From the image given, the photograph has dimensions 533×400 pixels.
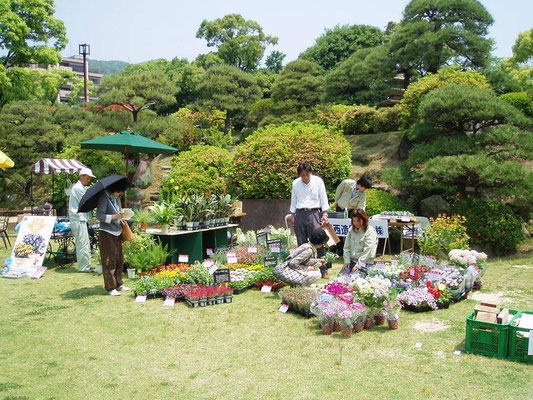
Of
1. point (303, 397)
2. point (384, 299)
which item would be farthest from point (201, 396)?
point (384, 299)

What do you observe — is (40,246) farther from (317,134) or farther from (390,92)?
(390,92)

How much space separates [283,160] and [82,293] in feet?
17.8

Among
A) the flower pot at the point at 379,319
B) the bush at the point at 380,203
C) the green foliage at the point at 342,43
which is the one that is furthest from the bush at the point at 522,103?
the green foliage at the point at 342,43

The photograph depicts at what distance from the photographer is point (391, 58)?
15.1m

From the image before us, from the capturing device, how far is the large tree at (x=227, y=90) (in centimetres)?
2333

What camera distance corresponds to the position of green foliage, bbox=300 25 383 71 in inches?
1110

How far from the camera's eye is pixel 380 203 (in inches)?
381

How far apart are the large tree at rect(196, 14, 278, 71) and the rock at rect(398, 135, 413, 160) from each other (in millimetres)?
22032

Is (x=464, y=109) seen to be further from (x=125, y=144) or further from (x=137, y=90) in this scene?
(x=137, y=90)

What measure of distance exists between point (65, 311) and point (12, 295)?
142cm

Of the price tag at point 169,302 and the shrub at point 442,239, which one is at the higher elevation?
the shrub at point 442,239

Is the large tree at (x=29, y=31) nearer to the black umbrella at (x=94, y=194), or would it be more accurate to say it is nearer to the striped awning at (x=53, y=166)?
the striped awning at (x=53, y=166)

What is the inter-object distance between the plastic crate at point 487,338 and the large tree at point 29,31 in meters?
20.8

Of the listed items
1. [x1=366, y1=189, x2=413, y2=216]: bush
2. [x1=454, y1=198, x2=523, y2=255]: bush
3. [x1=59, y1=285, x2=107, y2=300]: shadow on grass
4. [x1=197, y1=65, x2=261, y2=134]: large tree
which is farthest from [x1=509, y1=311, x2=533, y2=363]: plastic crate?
[x1=197, y1=65, x2=261, y2=134]: large tree
